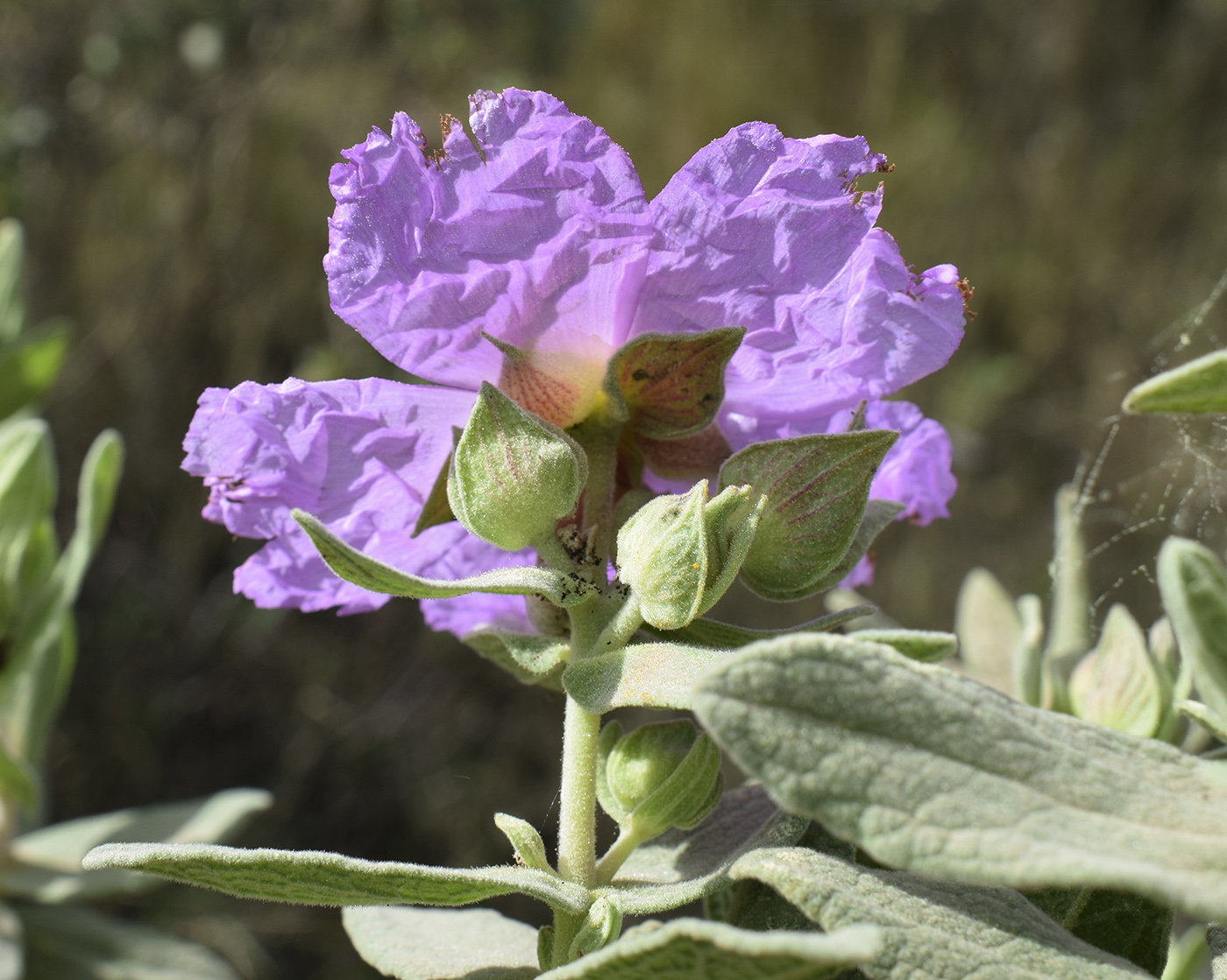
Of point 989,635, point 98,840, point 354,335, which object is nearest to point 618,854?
point 989,635

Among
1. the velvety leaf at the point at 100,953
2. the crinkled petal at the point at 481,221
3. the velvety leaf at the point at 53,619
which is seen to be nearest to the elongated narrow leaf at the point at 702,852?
the crinkled petal at the point at 481,221

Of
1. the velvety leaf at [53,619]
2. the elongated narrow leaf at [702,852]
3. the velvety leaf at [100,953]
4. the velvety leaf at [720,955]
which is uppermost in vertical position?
the velvety leaf at [720,955]

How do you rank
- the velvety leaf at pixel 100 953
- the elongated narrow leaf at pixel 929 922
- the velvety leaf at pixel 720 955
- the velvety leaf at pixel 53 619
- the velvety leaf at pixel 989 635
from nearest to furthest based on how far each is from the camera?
the velvety leaf at pixel 720 955 < the elongated narrow leaf at pixel 929 922 < the velvety leaf at pixel 989 635 < the velvety leaf at pixel 53 619 < the velvety leaf at pixel 100 953

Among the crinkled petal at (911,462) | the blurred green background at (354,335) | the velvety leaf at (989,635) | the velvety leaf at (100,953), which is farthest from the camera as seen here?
the blurred green background at (354,335)

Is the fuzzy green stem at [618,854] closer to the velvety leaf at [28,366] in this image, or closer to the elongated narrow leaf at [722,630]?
the elongated narrow leaf at [722,630]

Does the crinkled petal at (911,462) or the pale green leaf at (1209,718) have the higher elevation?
the crinkled petal at (911,462)

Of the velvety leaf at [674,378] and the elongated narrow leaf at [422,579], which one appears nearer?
the elongated narrow leaf at [422,579]
